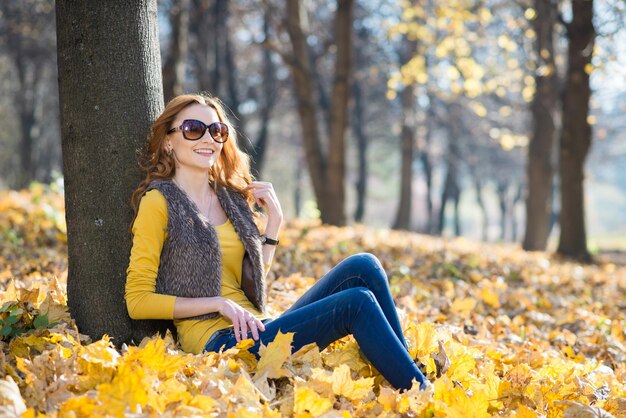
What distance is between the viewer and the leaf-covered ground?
7.86 feet

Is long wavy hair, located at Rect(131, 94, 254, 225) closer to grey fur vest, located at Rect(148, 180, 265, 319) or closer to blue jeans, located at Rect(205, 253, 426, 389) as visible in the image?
grey fur vest, located at Rect(148, 180, 265, 319)

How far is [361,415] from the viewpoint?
107 inches

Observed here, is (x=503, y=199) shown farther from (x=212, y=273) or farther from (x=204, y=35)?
(x=212, y=273)

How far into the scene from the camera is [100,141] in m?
3.19

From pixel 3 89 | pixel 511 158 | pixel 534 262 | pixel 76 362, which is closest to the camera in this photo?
pixel 76 362

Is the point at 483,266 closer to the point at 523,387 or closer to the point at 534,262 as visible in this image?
the point at 534,262

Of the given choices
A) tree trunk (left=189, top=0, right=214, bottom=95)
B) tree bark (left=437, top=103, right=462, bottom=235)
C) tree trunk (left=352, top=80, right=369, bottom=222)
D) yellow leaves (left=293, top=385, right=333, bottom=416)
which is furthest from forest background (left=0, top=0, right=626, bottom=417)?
tree bark (left=437, top=103, right=462, bottom=235)

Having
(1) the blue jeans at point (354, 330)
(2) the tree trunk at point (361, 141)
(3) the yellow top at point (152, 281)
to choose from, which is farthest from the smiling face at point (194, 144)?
(2) the tree trunk at point (361, 141)

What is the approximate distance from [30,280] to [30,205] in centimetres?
383

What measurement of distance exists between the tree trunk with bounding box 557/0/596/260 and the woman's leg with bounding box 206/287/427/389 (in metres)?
8.81

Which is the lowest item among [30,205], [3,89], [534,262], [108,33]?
[534,262]

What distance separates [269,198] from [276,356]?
Result: 1033mm

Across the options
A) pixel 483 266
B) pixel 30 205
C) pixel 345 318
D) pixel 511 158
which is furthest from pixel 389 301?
pixel 511 158

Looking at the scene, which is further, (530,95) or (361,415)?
(530,95)
